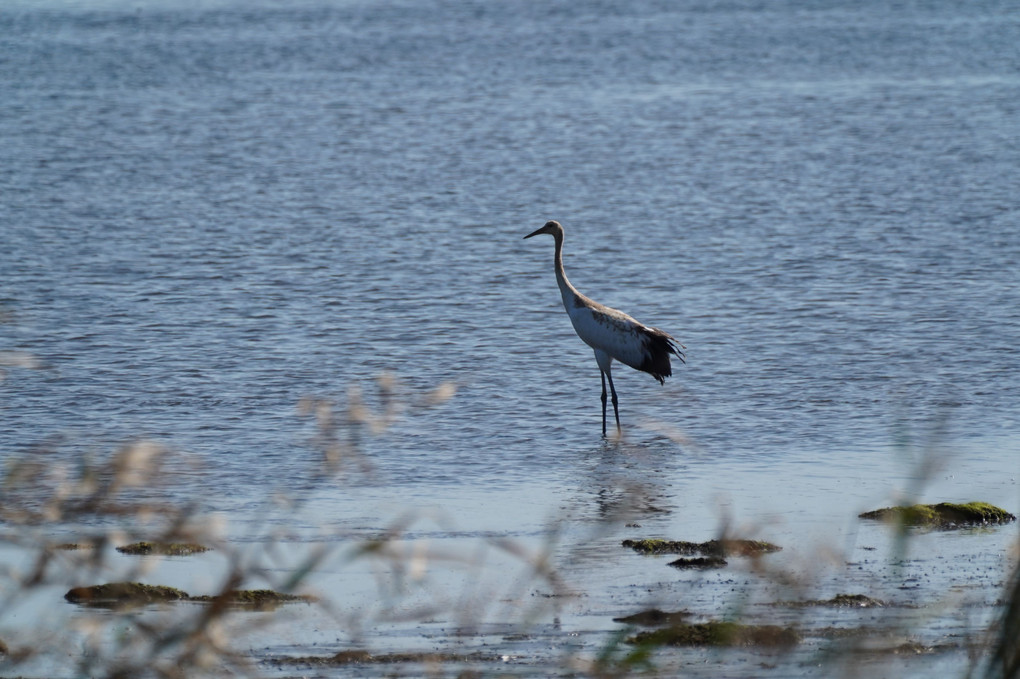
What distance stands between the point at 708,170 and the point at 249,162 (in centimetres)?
1013

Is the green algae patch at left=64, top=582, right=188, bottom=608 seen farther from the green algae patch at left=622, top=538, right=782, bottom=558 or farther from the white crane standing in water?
the white crane standing in water

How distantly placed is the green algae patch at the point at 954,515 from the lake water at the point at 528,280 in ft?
0.67

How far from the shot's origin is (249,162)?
1268 inches

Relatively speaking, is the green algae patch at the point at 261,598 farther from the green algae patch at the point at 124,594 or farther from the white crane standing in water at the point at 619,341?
the white crane standing in water at the point at 619,341

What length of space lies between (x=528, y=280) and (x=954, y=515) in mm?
11580

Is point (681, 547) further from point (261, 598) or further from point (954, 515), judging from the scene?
point (261, 598)

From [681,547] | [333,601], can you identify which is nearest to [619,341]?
[681,547]

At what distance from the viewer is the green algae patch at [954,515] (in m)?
9.17

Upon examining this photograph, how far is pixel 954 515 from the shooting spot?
927cm

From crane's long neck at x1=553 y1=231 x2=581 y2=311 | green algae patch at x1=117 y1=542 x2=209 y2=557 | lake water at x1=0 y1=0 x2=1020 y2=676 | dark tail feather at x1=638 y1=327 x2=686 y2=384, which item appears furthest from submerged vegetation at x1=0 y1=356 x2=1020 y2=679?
crane's long neck at x1=553 y1=231 x2=581 y2=311

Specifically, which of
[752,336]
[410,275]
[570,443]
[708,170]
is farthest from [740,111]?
[570,443]

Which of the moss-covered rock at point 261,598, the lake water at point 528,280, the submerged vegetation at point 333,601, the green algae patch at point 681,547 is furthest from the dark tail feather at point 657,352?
the moss-covered rock at point 261,598

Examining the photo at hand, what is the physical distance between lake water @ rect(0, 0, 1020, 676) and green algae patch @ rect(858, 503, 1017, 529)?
8.1 inches

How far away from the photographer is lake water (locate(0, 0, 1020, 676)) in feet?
35.8
